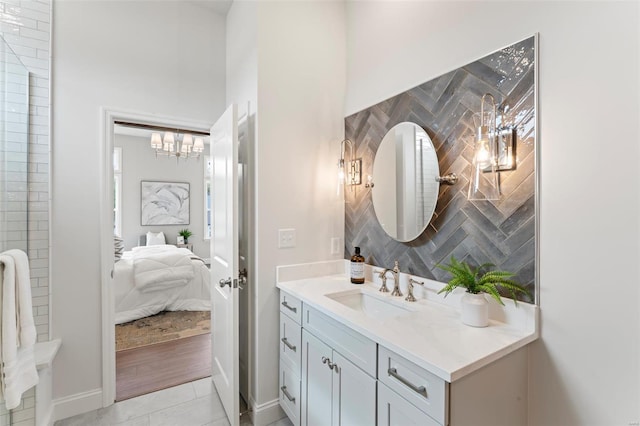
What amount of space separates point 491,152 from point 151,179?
663 cm

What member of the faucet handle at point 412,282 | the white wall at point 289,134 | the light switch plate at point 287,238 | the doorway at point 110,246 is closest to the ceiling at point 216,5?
the white wall at point 289,134

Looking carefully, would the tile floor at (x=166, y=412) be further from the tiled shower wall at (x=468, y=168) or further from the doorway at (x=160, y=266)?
the tiled shower wall at (x=468, y=168)

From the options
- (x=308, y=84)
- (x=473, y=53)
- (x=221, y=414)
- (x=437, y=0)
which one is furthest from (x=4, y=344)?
(x=437, y=0)

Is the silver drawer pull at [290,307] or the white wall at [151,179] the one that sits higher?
the white wall at [151,179]

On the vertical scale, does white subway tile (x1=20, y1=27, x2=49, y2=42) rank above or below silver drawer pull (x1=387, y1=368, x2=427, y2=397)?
above

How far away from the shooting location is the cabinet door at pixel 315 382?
5.00 ft

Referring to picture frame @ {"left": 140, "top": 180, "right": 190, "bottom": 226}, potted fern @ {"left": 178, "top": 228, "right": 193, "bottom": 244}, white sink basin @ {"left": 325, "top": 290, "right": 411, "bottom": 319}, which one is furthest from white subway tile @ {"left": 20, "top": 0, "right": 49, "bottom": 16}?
potted fern @ {"left": 178, "top": 228, "right": 193, "bottom": 244}

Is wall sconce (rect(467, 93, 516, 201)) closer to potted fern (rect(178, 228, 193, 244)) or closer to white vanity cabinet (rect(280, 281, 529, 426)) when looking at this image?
white vanity cabinet (rect(280, 281, 529, 426))

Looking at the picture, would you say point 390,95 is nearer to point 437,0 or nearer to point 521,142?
point 437,0

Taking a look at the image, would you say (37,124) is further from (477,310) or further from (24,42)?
(477,310)

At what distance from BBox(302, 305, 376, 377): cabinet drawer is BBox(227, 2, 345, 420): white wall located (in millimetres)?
465

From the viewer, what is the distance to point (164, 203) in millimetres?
6422

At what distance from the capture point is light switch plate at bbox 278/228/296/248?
204 centimetres

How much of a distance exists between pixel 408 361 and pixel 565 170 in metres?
0.96
